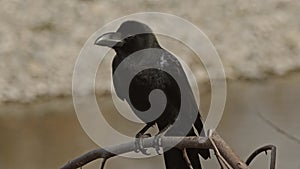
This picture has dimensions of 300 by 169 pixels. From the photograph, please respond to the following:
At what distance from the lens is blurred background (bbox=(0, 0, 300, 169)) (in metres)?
7.68

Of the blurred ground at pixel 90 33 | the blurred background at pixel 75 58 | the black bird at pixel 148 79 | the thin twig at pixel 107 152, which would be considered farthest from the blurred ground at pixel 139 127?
the thin twig at pixel 107 152

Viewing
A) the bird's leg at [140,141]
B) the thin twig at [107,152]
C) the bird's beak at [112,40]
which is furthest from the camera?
the bird's beak at [112,40]

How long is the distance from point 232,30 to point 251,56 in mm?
427

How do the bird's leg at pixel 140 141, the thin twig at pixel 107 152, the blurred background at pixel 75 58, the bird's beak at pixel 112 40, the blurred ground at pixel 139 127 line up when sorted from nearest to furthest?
the thin twig at pixel 107 152 → the bird's leg at pixel 140 141 → the bird's beak at pixel 112 40 → the blurred ground at pixel 139 127 → the blurred background at pixel 75 58

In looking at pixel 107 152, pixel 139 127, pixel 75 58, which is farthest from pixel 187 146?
pixel 75 58

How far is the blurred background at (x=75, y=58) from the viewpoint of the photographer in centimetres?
768

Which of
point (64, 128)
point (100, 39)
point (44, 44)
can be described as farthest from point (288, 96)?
point (100, 39)

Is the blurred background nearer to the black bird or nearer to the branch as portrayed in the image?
the black bird

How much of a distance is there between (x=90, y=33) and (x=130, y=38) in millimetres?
6629

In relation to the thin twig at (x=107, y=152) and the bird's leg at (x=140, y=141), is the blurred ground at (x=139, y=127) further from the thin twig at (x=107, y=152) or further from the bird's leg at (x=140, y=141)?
the thin twig at (x=107, y=152)

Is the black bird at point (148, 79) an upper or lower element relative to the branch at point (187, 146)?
upper

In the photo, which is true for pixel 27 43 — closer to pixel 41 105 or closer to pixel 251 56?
pixel 41 105

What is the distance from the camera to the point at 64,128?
8117 mm

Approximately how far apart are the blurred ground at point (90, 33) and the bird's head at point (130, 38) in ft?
19.6
